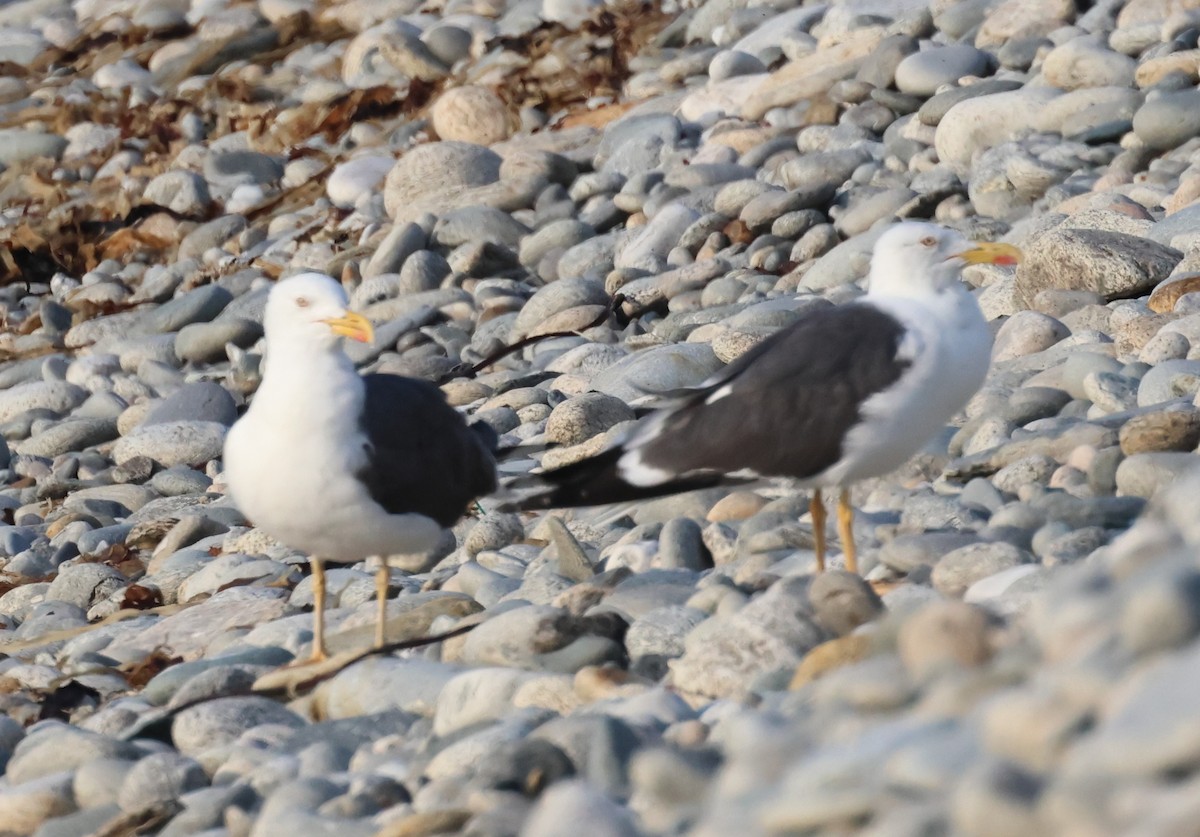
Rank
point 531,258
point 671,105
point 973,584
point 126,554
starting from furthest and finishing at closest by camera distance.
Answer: point 671,105
point 531,258
point 126,554
point 973,584

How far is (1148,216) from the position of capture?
865 cm

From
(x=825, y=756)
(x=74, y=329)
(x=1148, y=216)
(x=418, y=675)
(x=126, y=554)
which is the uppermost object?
(x=825, y=756)

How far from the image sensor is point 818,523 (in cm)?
519

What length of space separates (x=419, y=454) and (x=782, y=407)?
1.07m

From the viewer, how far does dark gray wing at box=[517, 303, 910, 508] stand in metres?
5.03

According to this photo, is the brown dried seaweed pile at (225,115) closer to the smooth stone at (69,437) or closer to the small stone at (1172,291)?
the smooth stone at (69,437)

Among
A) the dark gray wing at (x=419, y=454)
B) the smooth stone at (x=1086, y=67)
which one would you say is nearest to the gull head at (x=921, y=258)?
the dark gray wing at (x=419, y=454)

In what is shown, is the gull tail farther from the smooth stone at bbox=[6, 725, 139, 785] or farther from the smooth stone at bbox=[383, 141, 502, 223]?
the smooth stone at bbox=[383, 141, 502, 223]

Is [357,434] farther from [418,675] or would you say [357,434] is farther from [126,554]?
[126,554]

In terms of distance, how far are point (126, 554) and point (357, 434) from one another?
311cm

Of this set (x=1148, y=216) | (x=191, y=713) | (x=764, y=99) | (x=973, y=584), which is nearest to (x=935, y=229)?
(x=973, y=584)

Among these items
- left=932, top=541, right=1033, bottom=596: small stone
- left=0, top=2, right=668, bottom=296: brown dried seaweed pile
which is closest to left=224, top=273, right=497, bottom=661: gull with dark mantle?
left=932, top=541, right=1033, bottom=596: small stone

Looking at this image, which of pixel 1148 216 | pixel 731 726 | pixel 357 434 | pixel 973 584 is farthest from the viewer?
pixel 1148 216

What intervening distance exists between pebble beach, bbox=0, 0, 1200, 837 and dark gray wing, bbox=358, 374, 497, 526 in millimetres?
264
